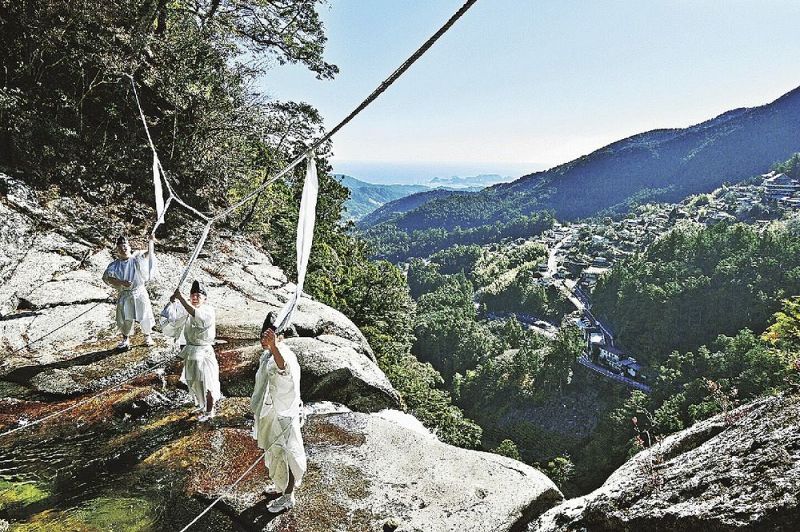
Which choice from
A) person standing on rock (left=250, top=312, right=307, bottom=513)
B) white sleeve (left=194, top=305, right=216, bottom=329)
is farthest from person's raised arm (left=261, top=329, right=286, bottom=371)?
white sleeve (left=194, top=305, right=216, bottom=329)

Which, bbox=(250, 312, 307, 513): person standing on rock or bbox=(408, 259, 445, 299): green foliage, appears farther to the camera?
bbox=(408, 259, 445, 299): green foliage

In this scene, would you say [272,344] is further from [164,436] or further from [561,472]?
[561,472]

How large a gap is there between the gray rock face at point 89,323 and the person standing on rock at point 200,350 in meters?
1.51

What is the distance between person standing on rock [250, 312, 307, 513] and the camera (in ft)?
16.7

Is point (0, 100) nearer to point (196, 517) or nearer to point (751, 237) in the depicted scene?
point (196, 517)

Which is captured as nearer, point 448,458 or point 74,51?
point 448,458

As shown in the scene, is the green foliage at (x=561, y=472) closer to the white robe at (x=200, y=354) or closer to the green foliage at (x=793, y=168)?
the white robe at (x=200, y=354)

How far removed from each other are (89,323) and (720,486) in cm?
1098

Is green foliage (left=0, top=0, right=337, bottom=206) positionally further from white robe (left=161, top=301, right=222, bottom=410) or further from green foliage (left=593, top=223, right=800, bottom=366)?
green foliage (left=593, top=223, right=800, bottom=366)

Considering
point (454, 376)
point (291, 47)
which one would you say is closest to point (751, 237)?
point (454, 376)

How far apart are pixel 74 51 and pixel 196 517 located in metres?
13.9

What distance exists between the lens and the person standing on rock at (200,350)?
21.9 feet

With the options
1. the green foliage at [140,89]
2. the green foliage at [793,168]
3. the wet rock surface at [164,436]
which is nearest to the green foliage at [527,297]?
the green foliage at [140,89]

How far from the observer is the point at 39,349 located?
8.32m
